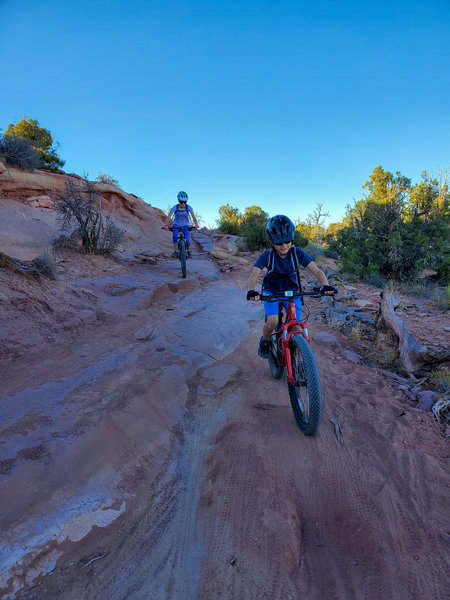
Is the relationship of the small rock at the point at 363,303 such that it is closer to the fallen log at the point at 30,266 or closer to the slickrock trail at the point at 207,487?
the slickrock trail at the point at 207,487

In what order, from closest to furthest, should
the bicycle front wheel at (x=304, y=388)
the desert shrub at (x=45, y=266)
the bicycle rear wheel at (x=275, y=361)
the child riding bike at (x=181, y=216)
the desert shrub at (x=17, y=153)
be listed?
the bicycle front wheel at (x=304, y=388) → the bicycle rear wheel at (x=275, y=361) → the desert shrub at (x=45, y=266) → the child riding bike at (x=181, y=216) → the desert shrub at (x=17, y=153)

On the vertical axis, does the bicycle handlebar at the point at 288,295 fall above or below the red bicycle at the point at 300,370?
above

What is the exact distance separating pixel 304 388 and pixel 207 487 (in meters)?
1.27

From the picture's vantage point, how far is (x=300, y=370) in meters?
2.79

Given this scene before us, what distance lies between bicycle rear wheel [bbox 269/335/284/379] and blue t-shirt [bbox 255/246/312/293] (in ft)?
2.06

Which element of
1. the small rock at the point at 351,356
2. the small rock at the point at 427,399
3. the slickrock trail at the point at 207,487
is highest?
the small rock at the point at 351,356

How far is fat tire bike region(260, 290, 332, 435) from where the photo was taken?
2449 millimetres

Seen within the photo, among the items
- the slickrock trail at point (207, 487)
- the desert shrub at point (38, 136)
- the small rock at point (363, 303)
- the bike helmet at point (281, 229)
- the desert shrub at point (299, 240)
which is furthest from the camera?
the desert shrub at point (38, 136)

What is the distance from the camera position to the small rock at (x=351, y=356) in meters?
4.24

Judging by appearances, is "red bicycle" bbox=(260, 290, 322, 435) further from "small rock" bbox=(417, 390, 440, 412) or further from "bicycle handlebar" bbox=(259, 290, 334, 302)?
"small rock" bbox=(417, 390, 440, 412)

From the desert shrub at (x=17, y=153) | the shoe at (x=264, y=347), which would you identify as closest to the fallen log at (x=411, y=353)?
the shoe at (x=264, y=347)

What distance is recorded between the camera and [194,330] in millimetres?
5082

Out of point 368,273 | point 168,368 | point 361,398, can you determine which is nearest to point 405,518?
point 361,398

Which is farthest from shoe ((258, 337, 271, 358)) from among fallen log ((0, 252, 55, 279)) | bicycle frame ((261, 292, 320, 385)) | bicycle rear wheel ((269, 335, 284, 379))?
fallen log ((0, 252, 55, 279))
